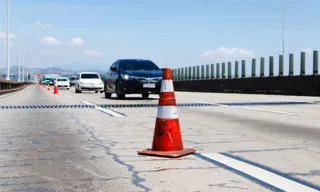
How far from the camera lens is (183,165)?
5.41 meters

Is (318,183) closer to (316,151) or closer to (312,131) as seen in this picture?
(316,151)

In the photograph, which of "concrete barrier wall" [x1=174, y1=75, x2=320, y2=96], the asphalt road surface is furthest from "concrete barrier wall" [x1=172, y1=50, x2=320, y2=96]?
the asphalt road surface

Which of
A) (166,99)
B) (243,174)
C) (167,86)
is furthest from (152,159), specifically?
(243,174)

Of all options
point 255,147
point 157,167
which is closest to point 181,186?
point 157,167

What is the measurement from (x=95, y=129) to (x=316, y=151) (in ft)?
13.7

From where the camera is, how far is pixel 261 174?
4.86m

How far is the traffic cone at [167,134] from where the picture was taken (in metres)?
6.09

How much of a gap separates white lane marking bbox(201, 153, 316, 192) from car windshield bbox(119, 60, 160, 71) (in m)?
14.8

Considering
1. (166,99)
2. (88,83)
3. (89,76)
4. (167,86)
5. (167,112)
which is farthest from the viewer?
(89,76)

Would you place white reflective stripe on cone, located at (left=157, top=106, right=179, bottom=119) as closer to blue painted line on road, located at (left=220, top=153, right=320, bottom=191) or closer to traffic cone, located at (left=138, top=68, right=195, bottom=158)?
traffic cone, located at (left=138, top=68, right=195, bottom=158)

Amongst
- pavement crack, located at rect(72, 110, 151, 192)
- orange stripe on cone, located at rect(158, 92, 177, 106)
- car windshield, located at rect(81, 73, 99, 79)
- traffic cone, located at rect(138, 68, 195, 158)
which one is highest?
car windshield, located at rect(81, 73, 99, 79)

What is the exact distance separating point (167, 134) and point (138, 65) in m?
14.8

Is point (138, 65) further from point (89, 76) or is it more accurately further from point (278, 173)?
point (89, 76)

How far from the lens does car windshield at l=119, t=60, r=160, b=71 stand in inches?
814
